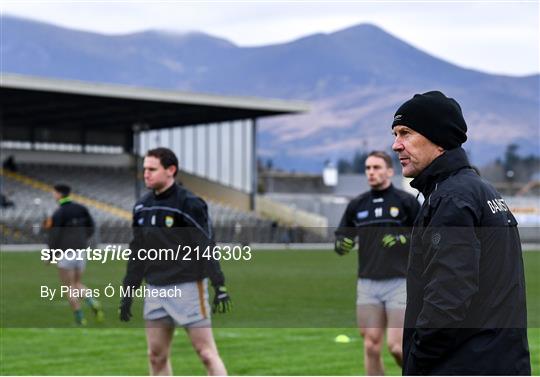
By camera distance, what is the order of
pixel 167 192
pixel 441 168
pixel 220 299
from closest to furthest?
pixel 441 168, pixel 220 299, pixel 167 192

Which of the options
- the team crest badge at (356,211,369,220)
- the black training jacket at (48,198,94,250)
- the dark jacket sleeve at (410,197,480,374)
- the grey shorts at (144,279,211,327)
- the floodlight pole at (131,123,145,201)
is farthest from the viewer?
the floodlight pole at (131,123,145,201)

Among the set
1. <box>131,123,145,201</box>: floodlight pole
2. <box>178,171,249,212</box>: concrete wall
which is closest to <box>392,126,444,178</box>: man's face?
<box>131,123,145,201</box>: floodlight pole

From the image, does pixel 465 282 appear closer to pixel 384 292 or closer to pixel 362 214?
pixel 384 292

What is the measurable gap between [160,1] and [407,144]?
121 inches

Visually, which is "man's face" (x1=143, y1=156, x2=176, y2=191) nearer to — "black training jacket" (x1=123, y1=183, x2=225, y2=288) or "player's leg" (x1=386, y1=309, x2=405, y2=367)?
"black training jacket" (x1=123, y1=183, x2=225, y2=288)

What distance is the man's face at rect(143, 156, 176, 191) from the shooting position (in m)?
7.73

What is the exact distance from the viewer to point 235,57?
1092 centimetres

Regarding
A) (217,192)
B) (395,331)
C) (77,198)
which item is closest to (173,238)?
(395,331)

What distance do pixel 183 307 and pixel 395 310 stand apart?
6.50ft

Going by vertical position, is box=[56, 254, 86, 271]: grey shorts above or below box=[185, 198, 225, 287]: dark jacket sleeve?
below

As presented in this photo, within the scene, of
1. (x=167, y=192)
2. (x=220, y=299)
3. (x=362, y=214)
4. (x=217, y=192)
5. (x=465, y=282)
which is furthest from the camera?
(x=217, y=192)

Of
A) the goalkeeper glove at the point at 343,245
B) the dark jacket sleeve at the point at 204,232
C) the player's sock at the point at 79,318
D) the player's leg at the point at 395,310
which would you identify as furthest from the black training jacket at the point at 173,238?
the player's sock at the point at 79,318

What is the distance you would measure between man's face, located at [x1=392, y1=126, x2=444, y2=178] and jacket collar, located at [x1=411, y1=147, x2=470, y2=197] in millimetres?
24

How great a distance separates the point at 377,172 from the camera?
895 cm
